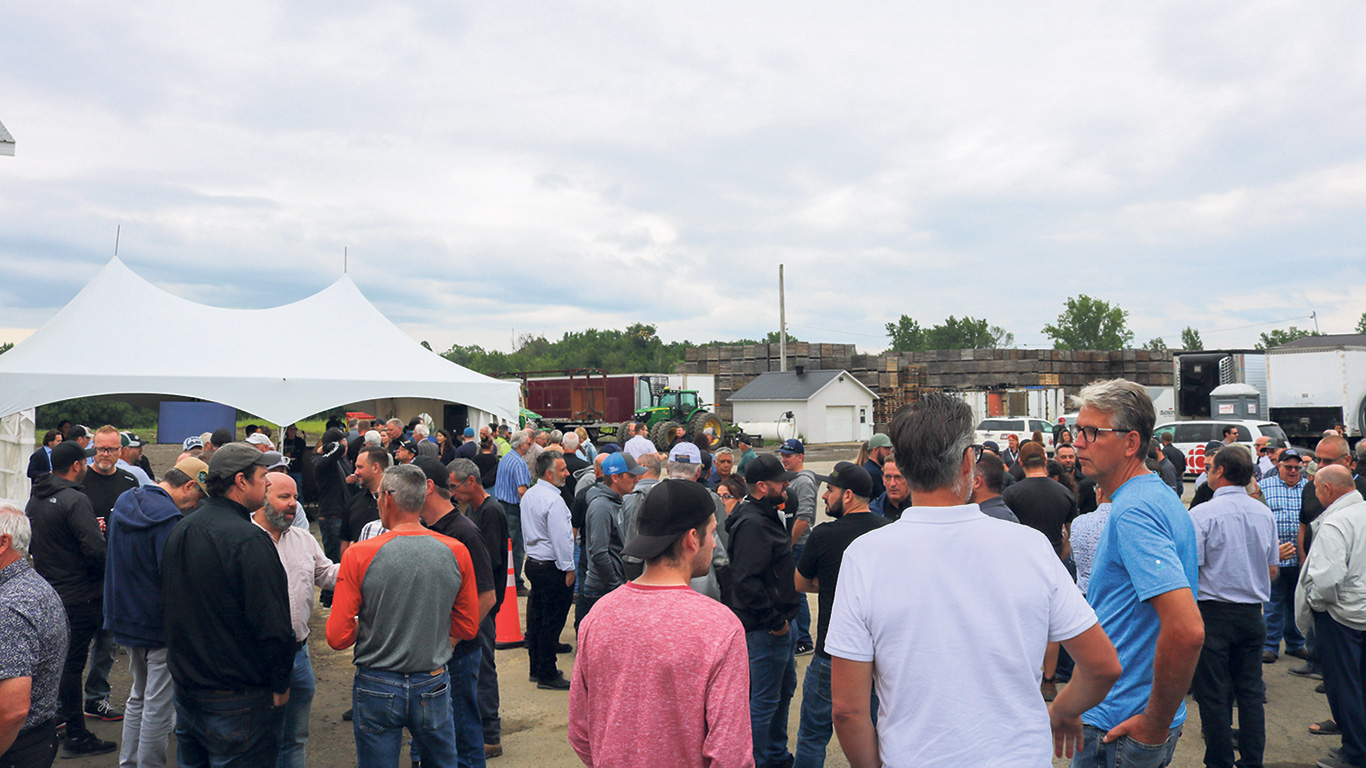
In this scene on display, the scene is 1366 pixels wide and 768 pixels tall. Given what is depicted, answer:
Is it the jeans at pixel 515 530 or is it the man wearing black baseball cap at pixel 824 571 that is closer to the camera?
the man wearing black baseball cap at pixel 824 571

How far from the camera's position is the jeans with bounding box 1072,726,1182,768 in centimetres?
245

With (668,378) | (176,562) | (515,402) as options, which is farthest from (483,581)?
(668,378)

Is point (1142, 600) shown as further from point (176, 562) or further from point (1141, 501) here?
point (176, 562)

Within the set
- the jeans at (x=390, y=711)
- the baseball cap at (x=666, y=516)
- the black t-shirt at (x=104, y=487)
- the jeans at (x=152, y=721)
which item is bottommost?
the jeans at (x=152, y=721)

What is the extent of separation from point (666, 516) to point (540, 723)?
3.98m

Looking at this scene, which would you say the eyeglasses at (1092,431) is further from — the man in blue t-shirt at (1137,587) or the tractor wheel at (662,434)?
the tractor wheel at (662,434)

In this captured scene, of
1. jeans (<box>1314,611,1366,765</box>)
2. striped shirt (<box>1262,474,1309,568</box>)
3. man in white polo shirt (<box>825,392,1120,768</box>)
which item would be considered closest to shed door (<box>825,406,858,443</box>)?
striped shirt (<box>1262,474,1309,568</box>)

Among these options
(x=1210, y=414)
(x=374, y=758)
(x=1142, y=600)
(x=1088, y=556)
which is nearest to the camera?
(x=1142, y=600)

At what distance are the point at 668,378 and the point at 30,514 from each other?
2720 centimetres

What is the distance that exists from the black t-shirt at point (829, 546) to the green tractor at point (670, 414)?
20.4 meters

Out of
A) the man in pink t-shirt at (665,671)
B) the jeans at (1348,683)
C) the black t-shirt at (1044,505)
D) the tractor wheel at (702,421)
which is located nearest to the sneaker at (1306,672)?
the jeans at (1348,683)

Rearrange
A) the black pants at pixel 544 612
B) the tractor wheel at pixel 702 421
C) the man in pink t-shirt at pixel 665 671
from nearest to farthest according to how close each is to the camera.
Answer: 1. the man in pink t-shirt at pixel 665 671
2. the black pants at pixel 544 612
3. the tractor wheel at pixel 702 421

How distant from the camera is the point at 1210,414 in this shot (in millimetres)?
22094

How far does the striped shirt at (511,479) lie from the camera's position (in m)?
7.99
